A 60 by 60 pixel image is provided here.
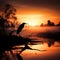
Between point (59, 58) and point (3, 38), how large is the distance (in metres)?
4.94

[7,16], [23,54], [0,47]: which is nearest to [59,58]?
[23,54]

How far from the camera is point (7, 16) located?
65.4 ft

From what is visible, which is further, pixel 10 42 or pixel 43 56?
pixel 10 42

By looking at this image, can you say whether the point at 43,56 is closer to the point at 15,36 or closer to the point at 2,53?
the point at 2,53

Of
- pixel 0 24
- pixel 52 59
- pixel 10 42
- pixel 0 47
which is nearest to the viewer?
pixel 52 59

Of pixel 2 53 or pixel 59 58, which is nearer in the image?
pixel 59 58

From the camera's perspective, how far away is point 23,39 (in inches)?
704

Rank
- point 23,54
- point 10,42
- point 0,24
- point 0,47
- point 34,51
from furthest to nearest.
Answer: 1. point 0,24
2. point 10,42
3. point 0,47
4. point 34,51
5. point 23,54

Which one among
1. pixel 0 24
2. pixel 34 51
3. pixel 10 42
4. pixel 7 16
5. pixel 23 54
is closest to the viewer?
pixel 23 54

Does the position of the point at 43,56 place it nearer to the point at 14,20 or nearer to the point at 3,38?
the point at 3,38

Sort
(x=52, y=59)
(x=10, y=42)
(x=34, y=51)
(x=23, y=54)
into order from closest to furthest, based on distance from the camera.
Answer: (x=52, y=59) < (x=23, y=54) < (x=34, y=51) < (x=10, y=42)

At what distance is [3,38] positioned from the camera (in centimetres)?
1617

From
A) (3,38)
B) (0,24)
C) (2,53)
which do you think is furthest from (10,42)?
(2,53)

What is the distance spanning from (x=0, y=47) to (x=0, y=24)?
2.67 metres
